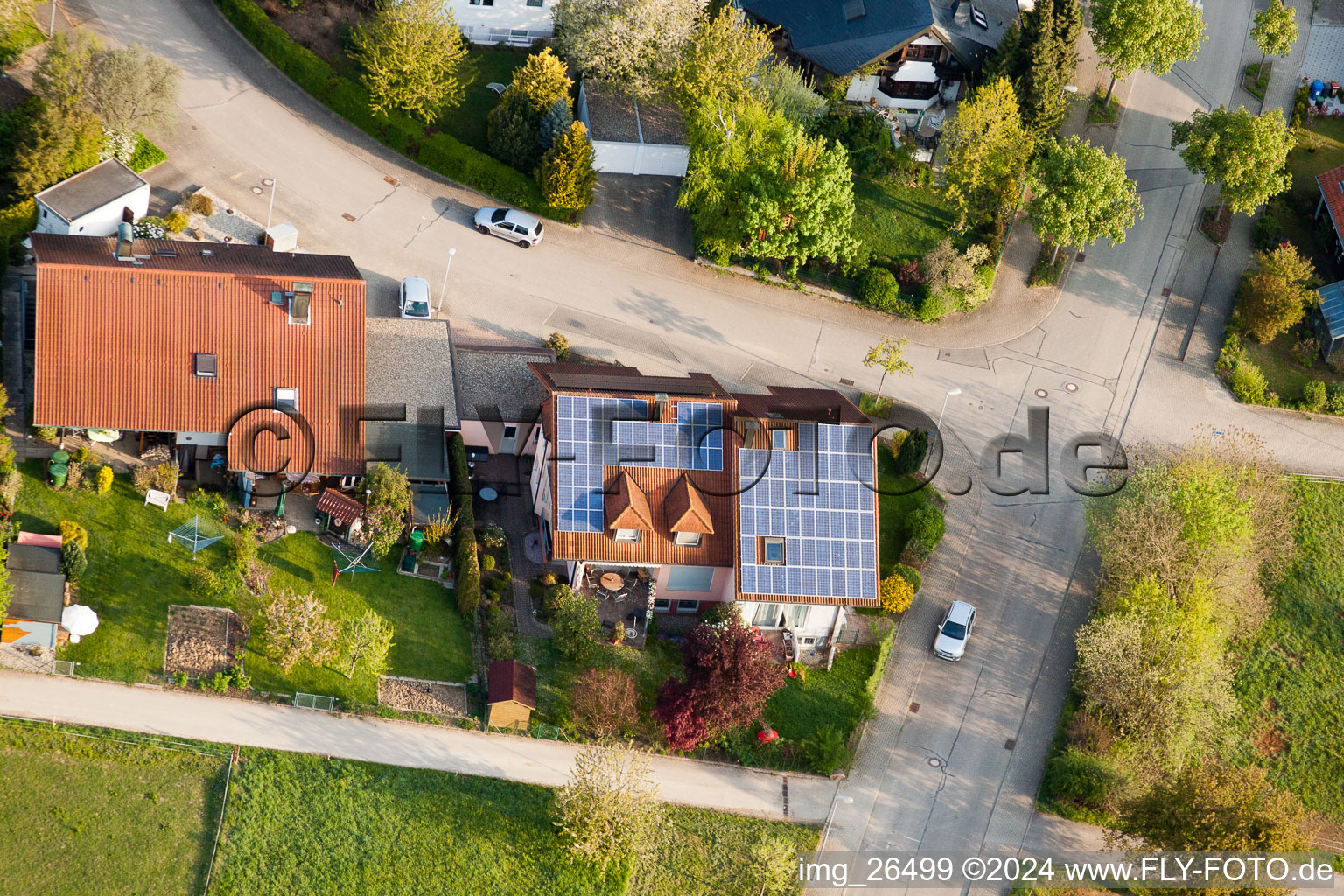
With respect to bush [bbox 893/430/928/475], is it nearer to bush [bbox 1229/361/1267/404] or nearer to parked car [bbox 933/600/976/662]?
parked car [bbox 933/600/976/662]

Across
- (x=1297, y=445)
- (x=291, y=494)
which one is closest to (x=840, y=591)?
Result: (x=291, y=494)

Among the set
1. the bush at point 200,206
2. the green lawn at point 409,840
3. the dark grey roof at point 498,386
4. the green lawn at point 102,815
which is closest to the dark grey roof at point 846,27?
the dark grey roof at point 498,386

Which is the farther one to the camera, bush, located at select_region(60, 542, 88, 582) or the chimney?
the chimney

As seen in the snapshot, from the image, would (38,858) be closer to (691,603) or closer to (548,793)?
(548,793)

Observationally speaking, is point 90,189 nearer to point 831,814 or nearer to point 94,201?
point 94,201

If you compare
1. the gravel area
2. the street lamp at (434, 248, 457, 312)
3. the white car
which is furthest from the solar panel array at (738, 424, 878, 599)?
the street lamp at (434, 248, 457, 312)

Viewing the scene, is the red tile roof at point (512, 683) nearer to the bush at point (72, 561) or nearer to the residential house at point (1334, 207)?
the bush at point (72, 561)

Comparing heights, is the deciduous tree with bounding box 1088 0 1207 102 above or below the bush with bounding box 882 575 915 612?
above

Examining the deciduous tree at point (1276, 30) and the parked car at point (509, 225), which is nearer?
the parked car at point (509, 225)
